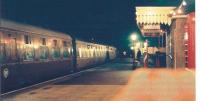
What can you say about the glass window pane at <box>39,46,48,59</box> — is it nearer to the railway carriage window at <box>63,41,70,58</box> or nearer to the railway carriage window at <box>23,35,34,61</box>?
the railway carriage window at <box>23,35,34,61</box>

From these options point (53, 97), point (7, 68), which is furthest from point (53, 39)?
point (53, 97)

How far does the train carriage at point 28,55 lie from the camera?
12605 mm

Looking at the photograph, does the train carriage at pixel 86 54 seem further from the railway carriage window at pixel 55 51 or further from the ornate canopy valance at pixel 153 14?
the ornate canopy valance at pixel 153 14

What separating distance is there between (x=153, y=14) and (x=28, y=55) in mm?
9150

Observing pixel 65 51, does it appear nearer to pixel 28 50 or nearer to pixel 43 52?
pixel 43 52

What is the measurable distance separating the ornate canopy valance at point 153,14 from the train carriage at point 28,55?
16.9 feet

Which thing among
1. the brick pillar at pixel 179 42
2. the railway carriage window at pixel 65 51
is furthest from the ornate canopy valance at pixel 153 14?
the railway carriage window at pixel 65 51

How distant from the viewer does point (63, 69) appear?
2250cm

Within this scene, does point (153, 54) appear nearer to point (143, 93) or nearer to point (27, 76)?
point (27, 76)

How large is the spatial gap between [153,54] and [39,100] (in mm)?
19997

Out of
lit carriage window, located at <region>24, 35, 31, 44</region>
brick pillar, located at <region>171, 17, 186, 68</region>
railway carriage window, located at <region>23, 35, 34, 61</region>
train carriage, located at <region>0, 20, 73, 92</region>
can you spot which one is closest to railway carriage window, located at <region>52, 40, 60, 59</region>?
train carriage, located at <region>0, 20, 73, 92</region>

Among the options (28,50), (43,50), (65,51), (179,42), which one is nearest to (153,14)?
(179,42)

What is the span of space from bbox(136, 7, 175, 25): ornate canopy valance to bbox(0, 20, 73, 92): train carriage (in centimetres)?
515

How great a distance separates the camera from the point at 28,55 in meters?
15.1
